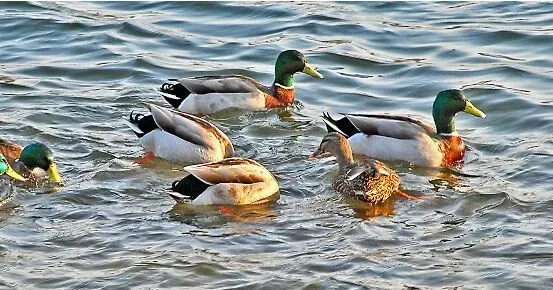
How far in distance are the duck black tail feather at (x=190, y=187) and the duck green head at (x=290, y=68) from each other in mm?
4231

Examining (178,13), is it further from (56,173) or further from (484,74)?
(56,173)

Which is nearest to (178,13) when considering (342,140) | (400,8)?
(400,8)

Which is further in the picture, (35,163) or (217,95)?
(217,95)

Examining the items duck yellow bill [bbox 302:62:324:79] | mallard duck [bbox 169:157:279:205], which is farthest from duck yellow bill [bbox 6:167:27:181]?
duck yellow bill [bbox 302:62:324:79]

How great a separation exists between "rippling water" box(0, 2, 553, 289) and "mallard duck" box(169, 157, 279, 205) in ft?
0.39

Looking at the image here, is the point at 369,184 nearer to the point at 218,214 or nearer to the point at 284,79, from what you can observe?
the point at 218,214

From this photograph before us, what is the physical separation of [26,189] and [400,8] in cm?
866

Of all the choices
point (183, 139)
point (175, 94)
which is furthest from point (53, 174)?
point (175, 94)

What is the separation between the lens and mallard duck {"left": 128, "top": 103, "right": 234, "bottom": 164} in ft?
36.2

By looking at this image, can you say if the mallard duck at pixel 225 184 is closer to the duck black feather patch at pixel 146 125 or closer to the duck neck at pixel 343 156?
the duck neck at pixel 343 156

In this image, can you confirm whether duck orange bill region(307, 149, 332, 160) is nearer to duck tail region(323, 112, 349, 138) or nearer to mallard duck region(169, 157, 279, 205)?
duck tail region(323, 112, 349, 138)

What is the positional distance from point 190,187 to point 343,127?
8.33ft

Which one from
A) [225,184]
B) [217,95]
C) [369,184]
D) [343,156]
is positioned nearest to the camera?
[225,184]

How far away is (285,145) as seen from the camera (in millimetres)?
11844
